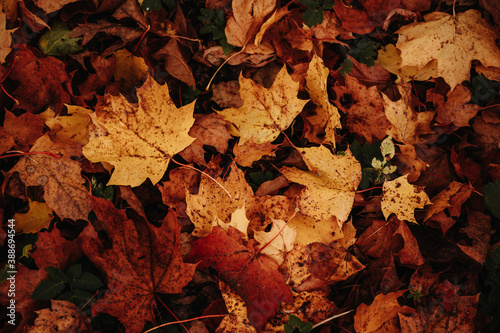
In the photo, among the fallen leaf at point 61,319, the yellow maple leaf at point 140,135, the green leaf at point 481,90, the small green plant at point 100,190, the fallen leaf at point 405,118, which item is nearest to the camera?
the fallen leaf at point 61,319

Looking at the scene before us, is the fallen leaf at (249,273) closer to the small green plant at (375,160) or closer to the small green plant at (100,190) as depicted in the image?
the small green plant at (100,190)

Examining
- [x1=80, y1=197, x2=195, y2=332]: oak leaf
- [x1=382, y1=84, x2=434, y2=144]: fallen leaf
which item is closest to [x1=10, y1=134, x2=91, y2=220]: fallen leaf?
[x1=80, y1=197, x2=195, y2=332]: oak leaf

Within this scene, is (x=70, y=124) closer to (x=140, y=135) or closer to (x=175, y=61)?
(x=140, y=135)

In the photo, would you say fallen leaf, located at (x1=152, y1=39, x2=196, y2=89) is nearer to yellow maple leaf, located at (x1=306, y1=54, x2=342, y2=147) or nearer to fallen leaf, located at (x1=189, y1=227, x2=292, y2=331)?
yellow maple leaf, located at (x1=306, y1=54, x2=342, y2=147)

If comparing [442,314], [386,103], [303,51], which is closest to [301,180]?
[386,103]

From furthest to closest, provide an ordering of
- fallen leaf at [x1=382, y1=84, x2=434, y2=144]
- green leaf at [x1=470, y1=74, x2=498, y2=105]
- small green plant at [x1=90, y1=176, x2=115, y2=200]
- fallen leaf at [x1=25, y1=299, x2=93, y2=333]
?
green leaf at [x1=470, y1=74, x2=498, y2=105] → fallen leaf at [x1=382, y1=84, x2=434, y2=144] → small green plant at [x1=90, y1=176, x2=115, y2=200] → fallen leaf at [x1=25, y1=299, x2=93, y2=333]

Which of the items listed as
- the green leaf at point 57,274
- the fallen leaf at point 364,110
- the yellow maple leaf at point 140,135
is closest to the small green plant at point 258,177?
the yellow maple leaf at point 140,135

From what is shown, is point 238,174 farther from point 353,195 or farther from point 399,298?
point 399,298
